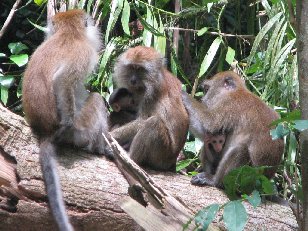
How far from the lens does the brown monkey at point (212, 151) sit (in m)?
6.00

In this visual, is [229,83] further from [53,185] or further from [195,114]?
[53,185]

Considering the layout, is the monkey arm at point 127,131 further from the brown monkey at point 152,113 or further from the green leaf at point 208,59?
the green leaf at point 208,59

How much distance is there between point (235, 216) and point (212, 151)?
11.2ft

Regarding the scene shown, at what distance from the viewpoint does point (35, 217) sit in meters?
4.39

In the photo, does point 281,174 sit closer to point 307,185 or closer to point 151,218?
point 151,218

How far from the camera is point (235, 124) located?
5.90m

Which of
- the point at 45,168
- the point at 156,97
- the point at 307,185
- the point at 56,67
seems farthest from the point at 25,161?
the point at 307,185

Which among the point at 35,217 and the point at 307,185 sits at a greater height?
the point at 307,185

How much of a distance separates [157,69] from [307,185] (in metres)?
3.49

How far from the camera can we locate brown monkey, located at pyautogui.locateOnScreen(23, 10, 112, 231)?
5.05 meters

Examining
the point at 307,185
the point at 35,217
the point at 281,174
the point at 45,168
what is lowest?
the point at 281,174

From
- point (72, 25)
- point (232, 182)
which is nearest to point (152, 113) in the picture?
point (72, 25)

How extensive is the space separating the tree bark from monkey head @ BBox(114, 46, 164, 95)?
1.07 metres

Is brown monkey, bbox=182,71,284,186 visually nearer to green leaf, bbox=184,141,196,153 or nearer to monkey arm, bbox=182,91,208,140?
monkey arm, bbox=182,91,208,140
